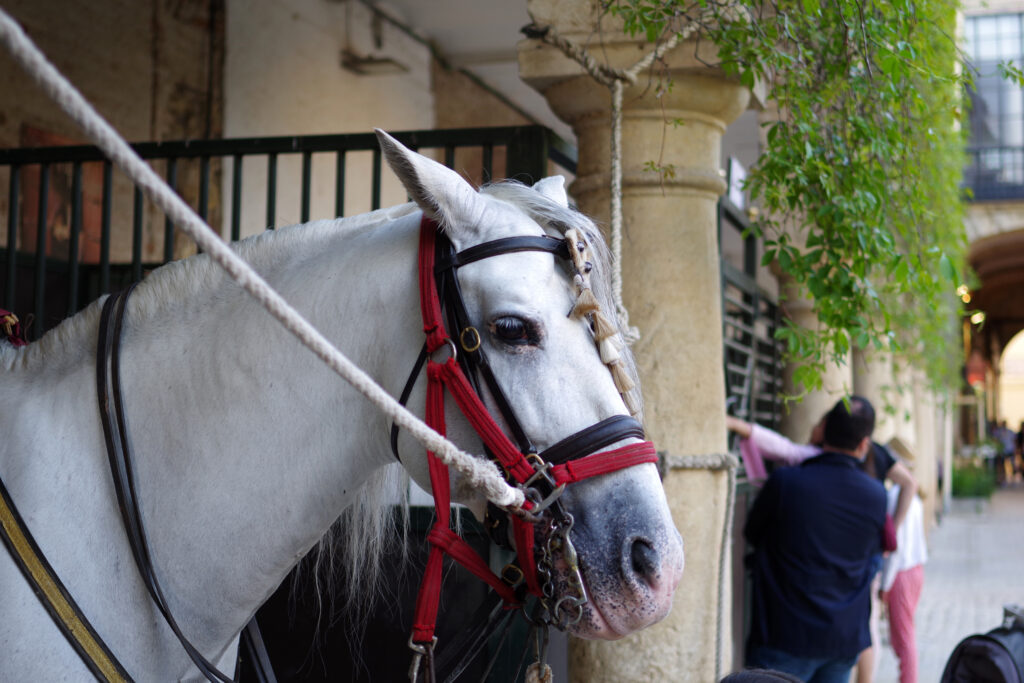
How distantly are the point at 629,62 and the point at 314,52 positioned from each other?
5.82 metres

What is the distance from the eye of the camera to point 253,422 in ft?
5.39

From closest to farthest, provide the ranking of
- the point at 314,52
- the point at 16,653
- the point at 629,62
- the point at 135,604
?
1. the point at 16,653
2. the point at 135,604
3. the point at 629,62
4. the point at 314,52

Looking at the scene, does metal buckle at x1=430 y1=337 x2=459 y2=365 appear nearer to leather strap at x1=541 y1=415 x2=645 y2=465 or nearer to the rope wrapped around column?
leather strap at x1=541 y1=415 x2=645 y2=465

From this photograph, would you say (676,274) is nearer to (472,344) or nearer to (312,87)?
(472,344)

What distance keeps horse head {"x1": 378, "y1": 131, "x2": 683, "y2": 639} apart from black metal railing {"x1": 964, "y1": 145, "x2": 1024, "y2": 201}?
23498 millimetres

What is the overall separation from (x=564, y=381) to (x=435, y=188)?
40 centimetres

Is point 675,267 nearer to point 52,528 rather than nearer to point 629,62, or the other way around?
point 629,62

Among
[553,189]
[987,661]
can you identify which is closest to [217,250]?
[553,189]

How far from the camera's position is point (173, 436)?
1.66 metres

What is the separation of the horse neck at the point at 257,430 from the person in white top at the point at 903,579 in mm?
4573

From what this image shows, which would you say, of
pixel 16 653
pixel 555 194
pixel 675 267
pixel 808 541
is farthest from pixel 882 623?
pixel 16 653

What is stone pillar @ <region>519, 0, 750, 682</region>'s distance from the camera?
111 inches

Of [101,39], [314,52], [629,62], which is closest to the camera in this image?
[629,62]

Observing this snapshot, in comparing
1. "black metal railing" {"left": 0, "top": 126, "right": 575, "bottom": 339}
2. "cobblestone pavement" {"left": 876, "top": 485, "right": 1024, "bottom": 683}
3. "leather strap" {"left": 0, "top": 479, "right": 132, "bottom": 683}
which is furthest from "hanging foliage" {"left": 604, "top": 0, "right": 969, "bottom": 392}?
"cobblestone pavement" {"left": 876, "top": 485, "right": 1024, "bottom": 683}
